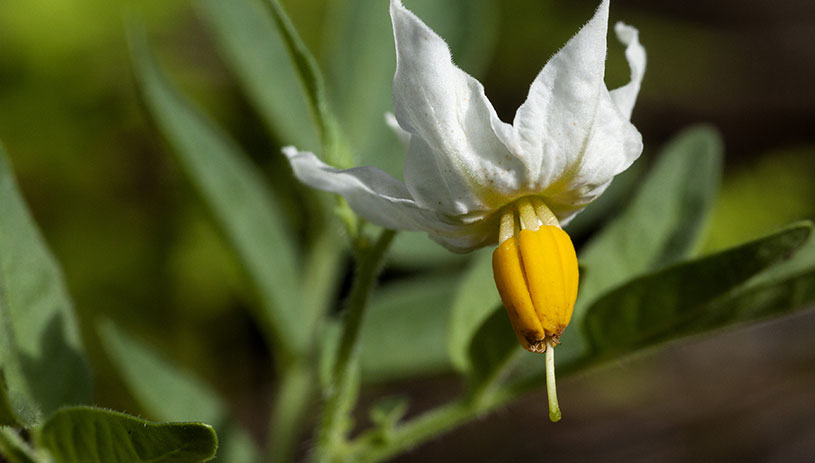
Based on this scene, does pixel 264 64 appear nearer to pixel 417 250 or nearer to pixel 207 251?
pixel 417 250

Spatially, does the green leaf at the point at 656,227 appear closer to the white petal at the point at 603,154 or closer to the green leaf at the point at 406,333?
the white petal at the point at 603,154

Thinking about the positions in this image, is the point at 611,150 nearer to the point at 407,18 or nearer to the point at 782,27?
the point at 407,18

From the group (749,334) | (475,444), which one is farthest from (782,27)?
(475,444)

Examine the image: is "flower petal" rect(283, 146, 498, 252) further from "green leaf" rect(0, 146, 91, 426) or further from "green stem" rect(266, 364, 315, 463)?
"green stem" rect(266, 364, 315, 463)

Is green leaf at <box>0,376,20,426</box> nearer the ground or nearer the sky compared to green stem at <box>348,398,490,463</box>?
nearer the sky

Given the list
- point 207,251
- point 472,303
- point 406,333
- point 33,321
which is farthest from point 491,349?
point 207,251

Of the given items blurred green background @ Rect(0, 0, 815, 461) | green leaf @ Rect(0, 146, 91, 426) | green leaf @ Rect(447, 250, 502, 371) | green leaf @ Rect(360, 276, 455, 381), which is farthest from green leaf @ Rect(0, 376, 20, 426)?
blurred green background @ Rect(0, 0, 815, 461)
